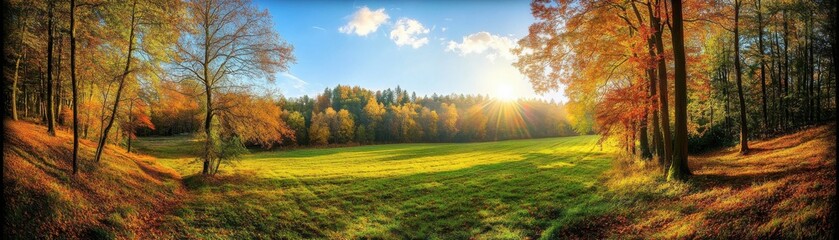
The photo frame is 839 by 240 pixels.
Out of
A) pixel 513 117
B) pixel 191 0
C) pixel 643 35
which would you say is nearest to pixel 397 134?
pixel 513 117

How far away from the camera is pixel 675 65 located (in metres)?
10.6

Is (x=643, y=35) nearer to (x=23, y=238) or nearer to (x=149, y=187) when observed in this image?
(x=23, y=238)

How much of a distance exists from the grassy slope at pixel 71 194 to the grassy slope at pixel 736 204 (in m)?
14.3

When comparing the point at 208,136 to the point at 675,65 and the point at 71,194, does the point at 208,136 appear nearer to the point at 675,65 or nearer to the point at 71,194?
the point at 71,194

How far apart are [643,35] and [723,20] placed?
354 cm

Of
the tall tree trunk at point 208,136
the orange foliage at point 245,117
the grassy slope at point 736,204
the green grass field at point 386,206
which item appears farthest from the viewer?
the orange foliage at point 245,117

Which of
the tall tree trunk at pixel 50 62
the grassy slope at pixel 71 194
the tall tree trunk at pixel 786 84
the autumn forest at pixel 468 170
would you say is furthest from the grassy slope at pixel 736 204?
the tall tree trunk at pixel 50 62

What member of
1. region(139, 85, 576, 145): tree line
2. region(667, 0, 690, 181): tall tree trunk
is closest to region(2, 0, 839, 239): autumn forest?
region(667, 0, 690, 181): tall tree trunk

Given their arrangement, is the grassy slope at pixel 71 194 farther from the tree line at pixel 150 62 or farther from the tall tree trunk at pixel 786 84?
the tall tree trunk at pixel 786 84

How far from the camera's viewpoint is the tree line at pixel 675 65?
1198 cm

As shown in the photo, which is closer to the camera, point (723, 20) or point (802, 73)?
point (723, 20)

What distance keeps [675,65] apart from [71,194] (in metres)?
19.9

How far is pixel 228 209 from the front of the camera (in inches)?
495

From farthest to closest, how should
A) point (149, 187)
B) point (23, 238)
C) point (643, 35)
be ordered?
point (149, 187) → point (643, 35) → point (23, 238)
